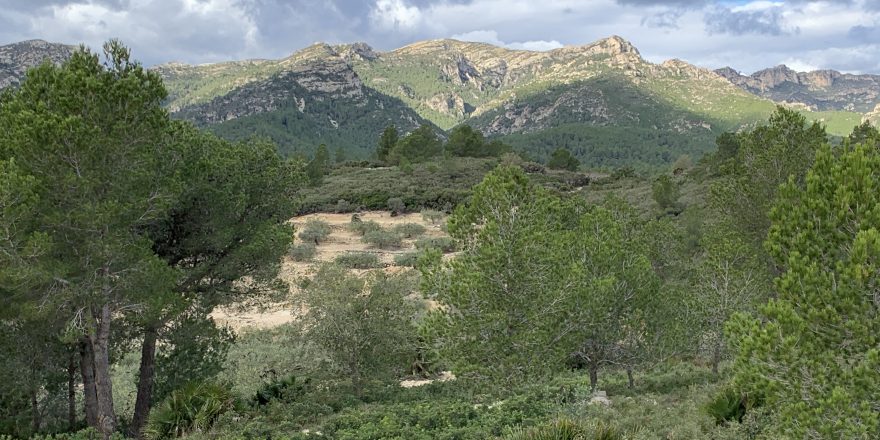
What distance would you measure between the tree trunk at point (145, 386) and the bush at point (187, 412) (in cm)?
114

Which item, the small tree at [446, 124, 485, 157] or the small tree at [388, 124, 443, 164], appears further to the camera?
the small tree at [446, 124, 485, 157]

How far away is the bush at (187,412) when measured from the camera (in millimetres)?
12609

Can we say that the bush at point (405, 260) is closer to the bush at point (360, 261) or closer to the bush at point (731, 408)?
the bush at point (360, 261)

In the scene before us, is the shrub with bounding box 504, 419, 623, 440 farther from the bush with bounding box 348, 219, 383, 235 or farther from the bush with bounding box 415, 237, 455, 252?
the bush with bounding box 348, 219, 383, 235

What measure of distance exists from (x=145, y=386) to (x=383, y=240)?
3071 cm

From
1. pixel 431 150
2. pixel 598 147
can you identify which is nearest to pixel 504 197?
pixel 431 150

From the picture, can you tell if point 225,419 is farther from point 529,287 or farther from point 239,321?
point 239,321

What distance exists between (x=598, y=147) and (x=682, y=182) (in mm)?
111265

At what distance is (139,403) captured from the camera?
46.7 ft

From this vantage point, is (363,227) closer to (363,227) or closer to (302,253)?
(363,227)

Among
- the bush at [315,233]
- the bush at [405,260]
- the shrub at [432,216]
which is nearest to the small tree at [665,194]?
the shrub at [432,216]

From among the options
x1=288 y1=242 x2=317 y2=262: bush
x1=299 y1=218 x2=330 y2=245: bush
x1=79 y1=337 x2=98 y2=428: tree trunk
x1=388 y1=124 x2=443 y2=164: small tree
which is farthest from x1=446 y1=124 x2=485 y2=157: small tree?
x1=79 y1=337 x2=98 y2=428: tree trunk

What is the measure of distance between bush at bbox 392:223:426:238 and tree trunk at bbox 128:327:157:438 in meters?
34.0

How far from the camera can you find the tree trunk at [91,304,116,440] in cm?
1216
